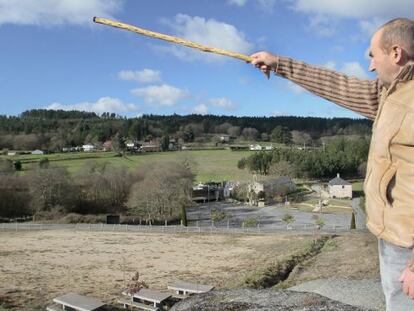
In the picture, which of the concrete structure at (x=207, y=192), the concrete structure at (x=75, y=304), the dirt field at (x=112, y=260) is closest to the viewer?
the concrete structure at (x=75, y=304)

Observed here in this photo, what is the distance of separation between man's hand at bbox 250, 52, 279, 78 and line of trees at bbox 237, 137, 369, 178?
69.8 m

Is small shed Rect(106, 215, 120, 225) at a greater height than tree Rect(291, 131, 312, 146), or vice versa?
tree Rect(291, 131, 312, 146)

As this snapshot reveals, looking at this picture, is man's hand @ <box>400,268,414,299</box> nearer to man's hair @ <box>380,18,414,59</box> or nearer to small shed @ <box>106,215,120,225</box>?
man's hair @ <box>380,18,414,59</box>

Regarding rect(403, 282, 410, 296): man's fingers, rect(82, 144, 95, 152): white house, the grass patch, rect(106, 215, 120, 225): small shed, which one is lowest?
rect(106, 215, 120, 225): small shed

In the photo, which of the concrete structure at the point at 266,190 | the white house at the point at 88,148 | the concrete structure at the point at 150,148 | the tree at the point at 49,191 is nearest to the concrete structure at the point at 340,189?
the concrete structure at the point at 266,190

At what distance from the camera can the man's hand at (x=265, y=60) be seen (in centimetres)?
253

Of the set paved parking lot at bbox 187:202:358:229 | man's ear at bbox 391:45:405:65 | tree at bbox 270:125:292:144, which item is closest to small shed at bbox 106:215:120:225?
paved parking lot at bbox 187:202:358:229

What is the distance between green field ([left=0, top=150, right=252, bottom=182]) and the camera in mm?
70250

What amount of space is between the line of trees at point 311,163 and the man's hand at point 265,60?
69773 millimetres

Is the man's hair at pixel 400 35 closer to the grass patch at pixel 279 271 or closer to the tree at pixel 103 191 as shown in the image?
the grass patch at pixel 279 271

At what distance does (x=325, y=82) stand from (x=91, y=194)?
2021 inches

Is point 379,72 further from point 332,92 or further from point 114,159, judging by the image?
point 114,159

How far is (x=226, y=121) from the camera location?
145 m

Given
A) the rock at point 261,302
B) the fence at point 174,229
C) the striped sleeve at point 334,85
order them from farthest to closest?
the fence at point 174,229
the rock at point 261,302
the striped sleeve at point 334,85
